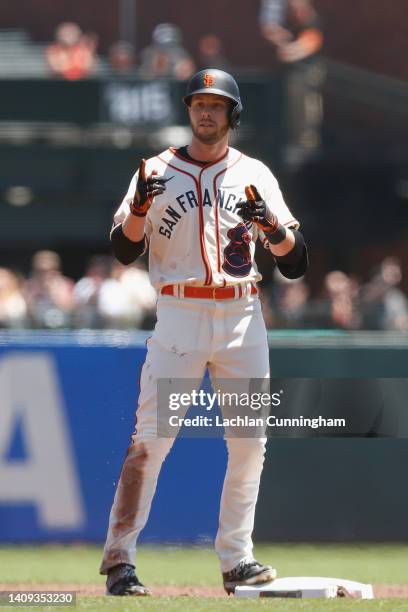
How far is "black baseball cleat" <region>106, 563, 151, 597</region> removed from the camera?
555 cm

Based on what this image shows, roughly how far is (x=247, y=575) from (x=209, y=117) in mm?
1872

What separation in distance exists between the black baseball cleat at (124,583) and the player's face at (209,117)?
176cm

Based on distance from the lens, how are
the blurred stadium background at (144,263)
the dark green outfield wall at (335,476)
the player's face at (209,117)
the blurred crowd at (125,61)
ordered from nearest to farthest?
the player's face at (209,117)
the blurred stadium background at (144,263)
the dark green outfield wall at (335,476)
the blurred crowd at (125,61)

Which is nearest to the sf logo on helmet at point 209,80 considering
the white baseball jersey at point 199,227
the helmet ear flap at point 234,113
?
the helmet ear flap at point 234,113

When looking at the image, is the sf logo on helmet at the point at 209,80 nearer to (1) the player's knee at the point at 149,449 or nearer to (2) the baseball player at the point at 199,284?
(2) the baseball player at the point at 199,284

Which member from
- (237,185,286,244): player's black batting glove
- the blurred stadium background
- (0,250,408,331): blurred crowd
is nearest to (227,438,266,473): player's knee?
(237,185,286,244): player's black batting glove

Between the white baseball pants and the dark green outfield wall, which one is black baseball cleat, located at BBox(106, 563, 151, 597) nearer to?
the white baseball pants

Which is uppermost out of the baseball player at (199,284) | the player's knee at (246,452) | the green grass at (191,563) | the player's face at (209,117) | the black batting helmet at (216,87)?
the black batting helmet at (216,87)

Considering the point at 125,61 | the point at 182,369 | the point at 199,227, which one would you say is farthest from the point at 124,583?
the point at 125,61

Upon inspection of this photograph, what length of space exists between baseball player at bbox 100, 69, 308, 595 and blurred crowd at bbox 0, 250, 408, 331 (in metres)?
5.18

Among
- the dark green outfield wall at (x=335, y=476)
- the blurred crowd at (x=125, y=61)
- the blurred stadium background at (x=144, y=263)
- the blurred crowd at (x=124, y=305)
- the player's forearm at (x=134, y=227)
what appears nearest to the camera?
the player's forearm at (x=134, y=227)

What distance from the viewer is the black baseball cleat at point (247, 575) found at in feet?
18.7

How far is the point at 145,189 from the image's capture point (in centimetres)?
546

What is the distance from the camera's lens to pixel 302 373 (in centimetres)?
754
